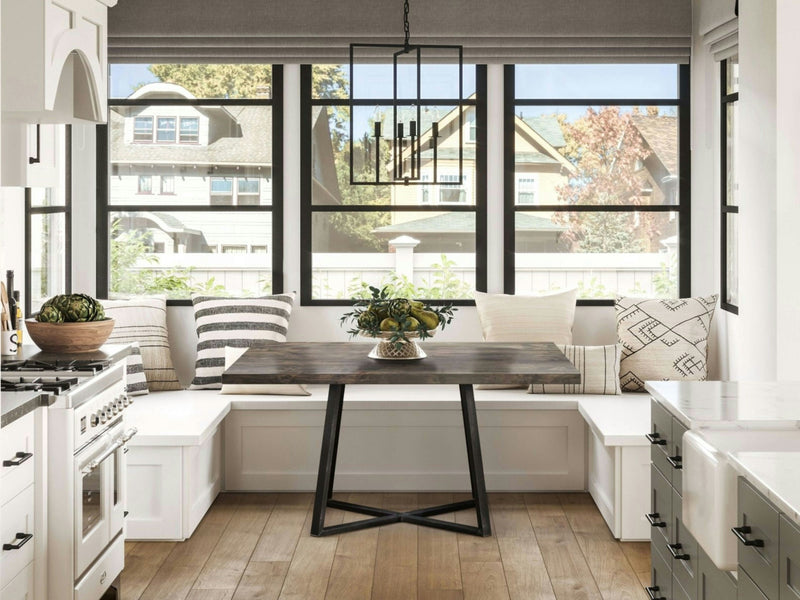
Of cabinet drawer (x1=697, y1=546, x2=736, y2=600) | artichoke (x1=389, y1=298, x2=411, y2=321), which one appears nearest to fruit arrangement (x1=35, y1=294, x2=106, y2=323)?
artichoke (x1=389, y1=298, x2=411, y2=321)

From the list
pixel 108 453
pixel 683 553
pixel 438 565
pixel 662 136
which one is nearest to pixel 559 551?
pixel 438 565

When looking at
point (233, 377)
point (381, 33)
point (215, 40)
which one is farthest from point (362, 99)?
point (233, 377)

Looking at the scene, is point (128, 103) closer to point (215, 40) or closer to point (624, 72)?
point (215, 40)

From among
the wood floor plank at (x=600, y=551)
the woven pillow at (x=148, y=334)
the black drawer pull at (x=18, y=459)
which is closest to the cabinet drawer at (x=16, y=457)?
the black drawer pull at (x=18, y=459)

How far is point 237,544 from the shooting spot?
14.2ft

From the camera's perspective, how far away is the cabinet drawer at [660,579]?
3055 mm

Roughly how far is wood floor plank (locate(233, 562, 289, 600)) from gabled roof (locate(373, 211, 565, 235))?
2.36 metres

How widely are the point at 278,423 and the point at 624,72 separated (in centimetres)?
278

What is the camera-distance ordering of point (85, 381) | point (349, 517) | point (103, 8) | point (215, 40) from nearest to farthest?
point (85, 381) < point (103, 8) < point (349, 517) < point (215, 40)

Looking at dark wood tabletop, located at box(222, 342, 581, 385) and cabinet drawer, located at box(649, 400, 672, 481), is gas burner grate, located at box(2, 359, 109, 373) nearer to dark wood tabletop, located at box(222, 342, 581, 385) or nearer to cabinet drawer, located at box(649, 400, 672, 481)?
dark wood tabletop, located at box(222, 342, 581, 385)

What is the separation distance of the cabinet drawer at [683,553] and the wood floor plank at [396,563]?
1.14 meters

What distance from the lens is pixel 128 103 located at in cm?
580

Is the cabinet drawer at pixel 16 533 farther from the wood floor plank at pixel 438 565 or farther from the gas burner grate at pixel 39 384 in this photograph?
the wood floor plank at pixel 438 565

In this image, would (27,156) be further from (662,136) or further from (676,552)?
(662,136)
